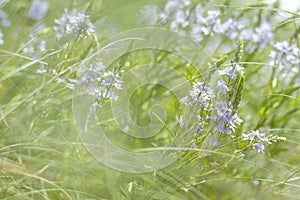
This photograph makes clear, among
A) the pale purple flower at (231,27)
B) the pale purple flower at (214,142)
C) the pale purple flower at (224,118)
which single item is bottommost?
the pale purple flower at (214,142)

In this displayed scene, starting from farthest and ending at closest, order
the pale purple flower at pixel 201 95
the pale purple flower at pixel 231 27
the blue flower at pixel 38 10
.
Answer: the pale purple flower at pixel 231 27 → the blue flower at pixel 38 10 → the pale purple flower at pixel 201 95

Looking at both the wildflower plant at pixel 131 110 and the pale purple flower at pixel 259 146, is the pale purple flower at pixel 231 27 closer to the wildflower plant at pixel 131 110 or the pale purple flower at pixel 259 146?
the wildflower plant at pixel 131 110

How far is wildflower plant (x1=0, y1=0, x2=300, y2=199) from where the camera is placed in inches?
48.2

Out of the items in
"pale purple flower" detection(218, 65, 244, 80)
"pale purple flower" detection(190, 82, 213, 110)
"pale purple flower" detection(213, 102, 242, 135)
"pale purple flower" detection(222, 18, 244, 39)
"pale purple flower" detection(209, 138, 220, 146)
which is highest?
"pale purple flower" detection(222, 18, 244, 39)

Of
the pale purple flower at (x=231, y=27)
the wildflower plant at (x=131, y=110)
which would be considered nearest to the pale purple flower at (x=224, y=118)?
the wildflower plant at (x=131, y=110)

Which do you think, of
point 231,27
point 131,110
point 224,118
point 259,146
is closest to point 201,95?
point 224,118

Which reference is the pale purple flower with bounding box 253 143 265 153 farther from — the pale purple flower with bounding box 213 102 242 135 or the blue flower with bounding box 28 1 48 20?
the blue flower with bounding box 28 1 48 20

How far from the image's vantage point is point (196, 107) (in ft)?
3.92

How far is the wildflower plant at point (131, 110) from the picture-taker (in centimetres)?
122

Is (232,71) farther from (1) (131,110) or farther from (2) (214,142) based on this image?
(1) (131,110)

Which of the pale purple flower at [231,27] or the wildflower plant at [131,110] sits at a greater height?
the pale purple flower at [231,27]

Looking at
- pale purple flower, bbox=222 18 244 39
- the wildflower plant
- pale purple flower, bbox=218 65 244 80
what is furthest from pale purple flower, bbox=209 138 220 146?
pale purple flower, bbox=222 18 244 39

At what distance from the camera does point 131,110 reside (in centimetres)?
167

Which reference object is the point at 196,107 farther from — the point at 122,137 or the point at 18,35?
the point at 18,35
